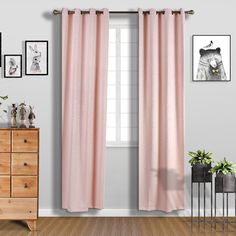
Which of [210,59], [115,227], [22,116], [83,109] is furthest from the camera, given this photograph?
[210,59]

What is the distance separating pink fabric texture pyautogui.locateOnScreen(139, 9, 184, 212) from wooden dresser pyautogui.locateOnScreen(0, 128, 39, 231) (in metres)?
1.26

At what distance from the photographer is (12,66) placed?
577 centimetres

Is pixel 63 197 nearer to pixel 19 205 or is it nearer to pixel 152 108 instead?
pixel 19 205

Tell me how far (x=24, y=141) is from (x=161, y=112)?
1600mm

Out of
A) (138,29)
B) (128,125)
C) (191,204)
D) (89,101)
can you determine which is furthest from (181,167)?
(138,29)

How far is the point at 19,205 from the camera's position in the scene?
5078 millimetres

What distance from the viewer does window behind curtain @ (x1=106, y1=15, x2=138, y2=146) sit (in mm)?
5781

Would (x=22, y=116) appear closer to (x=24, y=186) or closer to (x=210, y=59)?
(x=24, y=186)

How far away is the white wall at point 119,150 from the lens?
226 inches

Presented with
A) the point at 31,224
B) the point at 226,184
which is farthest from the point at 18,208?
the point at 226,184

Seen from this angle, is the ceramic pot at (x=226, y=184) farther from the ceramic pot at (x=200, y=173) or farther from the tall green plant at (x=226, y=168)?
the ceramic pot at (x=200, y=173)

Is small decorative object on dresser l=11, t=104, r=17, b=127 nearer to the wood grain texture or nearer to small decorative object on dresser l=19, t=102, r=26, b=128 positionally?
small decorative object on dresser l=19, t=102, r=26, b=128


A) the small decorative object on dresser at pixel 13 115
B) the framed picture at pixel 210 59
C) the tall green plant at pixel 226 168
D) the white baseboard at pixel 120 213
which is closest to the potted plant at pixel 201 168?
the tall green plant at pixel 226 168

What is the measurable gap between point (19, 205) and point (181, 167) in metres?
1.86
